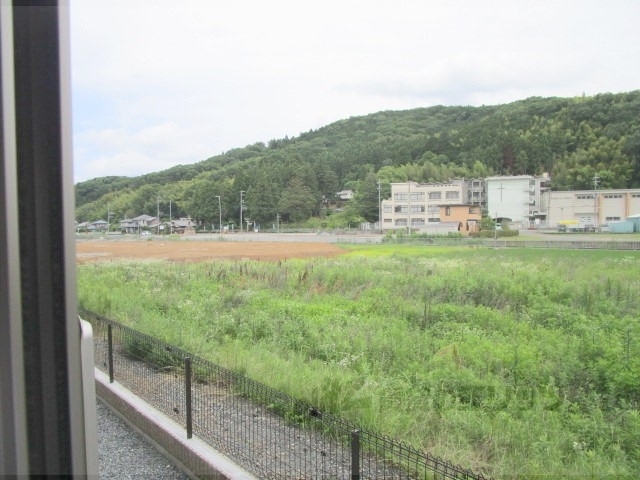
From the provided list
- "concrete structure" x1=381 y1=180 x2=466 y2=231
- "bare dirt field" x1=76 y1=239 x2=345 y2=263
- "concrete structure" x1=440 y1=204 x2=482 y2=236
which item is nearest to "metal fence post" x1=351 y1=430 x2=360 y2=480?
"bare dirt field" x1=76 y1=239 x2=345 y2=263

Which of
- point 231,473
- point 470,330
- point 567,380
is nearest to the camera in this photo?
point 231,473

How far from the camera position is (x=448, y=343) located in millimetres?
5082

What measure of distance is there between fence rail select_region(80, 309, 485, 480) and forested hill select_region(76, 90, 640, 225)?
1.11 meters

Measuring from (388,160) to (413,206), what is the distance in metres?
6.18

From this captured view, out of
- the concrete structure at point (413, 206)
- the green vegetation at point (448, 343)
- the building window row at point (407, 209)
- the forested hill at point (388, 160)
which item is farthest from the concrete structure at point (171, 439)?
the building window row at point (407, 209)

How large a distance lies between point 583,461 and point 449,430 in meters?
0.72

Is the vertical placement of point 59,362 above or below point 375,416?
above

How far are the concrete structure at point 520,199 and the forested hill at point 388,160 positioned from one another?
246 mm

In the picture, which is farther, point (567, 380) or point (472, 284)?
point (472, 284)

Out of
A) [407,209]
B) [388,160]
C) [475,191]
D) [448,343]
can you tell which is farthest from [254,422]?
[407,209]

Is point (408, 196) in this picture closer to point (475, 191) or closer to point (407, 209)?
point (407, 209)

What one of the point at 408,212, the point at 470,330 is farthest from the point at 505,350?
the point at 408,212

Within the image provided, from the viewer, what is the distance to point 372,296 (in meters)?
7.91

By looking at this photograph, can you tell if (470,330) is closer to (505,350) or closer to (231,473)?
(505,350)
